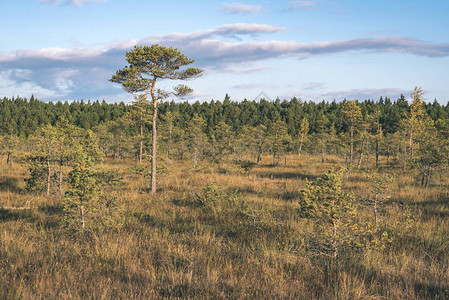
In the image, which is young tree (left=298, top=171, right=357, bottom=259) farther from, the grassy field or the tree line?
the tree line

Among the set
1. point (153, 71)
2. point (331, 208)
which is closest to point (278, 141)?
point (153, 71)

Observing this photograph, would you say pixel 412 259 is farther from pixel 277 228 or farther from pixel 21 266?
pixel 21 266

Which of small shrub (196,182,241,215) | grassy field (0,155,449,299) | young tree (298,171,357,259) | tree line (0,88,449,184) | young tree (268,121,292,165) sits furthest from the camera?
young tree (268,121,292,165)

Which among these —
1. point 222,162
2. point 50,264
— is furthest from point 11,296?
point 222,162

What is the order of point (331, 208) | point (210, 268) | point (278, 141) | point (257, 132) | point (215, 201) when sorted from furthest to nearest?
point (257, 132) → point (278, 141) → point (215, 201) → point (331, 208) → point (210, 268)

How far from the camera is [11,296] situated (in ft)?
9.36

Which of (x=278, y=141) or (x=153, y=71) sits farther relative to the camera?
(x=278, y=141)

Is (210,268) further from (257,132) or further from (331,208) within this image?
(257,132)

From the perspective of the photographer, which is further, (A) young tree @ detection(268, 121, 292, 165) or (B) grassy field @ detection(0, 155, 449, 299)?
(A) young tree @ detection(268, 121, 292, 165)

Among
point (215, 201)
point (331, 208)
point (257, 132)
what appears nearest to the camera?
point (331, 208)

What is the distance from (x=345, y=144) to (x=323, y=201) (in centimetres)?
3409

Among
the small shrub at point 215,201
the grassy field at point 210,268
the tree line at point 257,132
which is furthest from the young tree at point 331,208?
the tree line at point 257,132

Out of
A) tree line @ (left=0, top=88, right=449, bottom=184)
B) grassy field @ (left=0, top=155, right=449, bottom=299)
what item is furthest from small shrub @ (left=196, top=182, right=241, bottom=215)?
tree line @ (left=0, top=88, right=449, bottom=184)

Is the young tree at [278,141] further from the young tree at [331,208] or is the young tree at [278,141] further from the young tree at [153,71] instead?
the young tree at [331,208]
